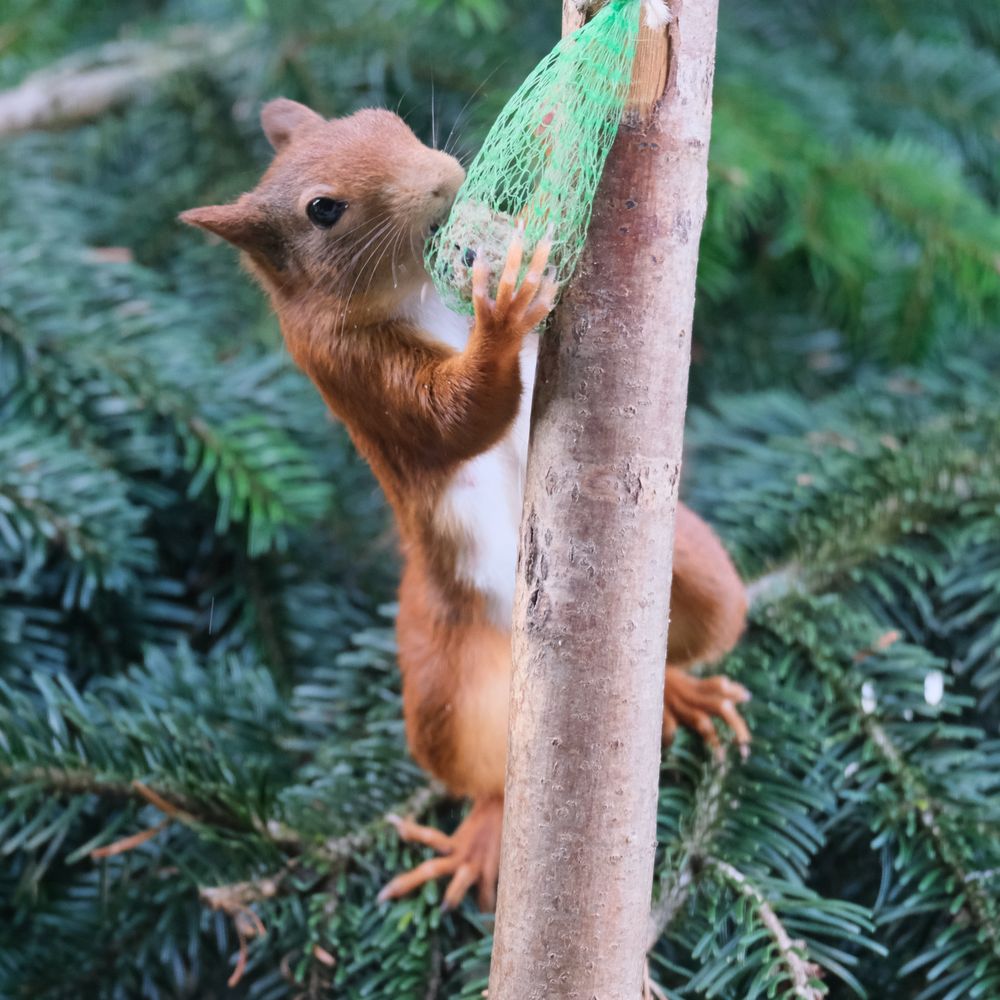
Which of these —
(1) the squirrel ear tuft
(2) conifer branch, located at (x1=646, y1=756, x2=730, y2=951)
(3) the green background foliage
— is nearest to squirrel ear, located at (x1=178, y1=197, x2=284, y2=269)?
(1) the squirrel ear tuft

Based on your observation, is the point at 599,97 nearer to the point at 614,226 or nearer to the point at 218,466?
the point at 614,226

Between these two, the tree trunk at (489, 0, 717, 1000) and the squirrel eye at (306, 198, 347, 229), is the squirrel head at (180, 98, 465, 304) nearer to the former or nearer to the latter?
the squirrel eye at (306, 198, 347, 229)

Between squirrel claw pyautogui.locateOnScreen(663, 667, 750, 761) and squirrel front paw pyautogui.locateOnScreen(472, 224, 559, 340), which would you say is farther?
squirrel claw pyautogui.locateOnScreen(663, 667, 750, 761)

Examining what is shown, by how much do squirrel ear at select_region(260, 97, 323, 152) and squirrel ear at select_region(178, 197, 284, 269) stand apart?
0.12 metres

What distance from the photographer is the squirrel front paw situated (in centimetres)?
58

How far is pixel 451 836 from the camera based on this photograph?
0.93 meters

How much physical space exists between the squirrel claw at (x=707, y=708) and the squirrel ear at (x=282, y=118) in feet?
1.80

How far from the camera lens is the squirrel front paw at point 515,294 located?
58 cm

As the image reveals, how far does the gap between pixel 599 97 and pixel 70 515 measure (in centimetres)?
62

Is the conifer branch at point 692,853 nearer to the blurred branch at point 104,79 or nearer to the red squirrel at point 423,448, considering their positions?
the red squirrel at point 423,448

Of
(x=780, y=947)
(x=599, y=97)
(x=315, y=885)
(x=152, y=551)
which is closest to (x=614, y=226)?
(x=599, y=97)

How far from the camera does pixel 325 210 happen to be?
0.85 metres

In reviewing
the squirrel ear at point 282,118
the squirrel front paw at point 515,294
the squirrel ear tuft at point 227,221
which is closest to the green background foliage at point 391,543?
the squirrel ear at point 282,118

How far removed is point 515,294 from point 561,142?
0.08 meters
